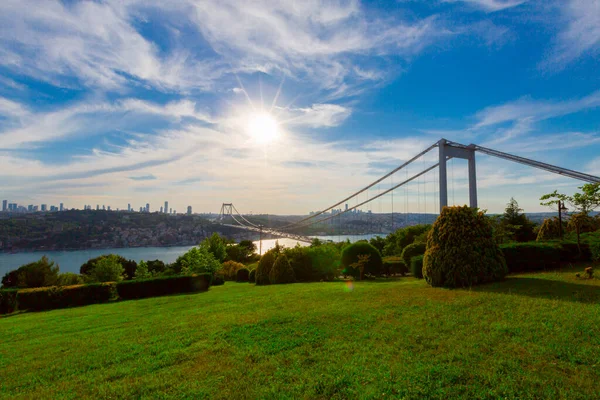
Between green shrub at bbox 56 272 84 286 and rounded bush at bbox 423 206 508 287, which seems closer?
rounded bush at bbox 423 206 508 287

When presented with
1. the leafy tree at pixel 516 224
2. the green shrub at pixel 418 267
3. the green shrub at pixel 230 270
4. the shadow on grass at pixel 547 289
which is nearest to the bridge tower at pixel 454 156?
the leafy tree at pixel 516 224

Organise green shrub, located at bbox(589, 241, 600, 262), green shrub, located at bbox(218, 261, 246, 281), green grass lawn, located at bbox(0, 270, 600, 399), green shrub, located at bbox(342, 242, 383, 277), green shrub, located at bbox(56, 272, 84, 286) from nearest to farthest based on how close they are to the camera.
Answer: green grass lawn, located at bbox(0, 270, 600, 399) < green shrub, located at bbox(589, 241, 600, 262) < green shrub, located at bbox(342, 242, 383, 277) < green shrub, located at bbox(56, 272, 84, 286) < green shrub, located at bbox(218, 261, 246, 281)

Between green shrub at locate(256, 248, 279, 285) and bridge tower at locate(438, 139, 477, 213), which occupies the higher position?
bridge tower at locate(438, 139, 477, 213)

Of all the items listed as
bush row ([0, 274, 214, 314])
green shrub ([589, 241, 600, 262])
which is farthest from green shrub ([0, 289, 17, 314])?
green shrub ([589, 241, 600, 262])

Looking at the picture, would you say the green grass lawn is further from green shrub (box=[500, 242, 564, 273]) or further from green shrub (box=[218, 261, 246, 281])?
green shrub (box=[218, 261, 246, 281])

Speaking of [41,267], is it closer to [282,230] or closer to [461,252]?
[461,252]

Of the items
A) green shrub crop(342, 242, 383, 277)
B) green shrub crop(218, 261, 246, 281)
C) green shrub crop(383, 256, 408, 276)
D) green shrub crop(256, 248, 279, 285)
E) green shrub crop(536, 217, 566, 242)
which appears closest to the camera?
green shrub crop(536, 217, 566, 242)

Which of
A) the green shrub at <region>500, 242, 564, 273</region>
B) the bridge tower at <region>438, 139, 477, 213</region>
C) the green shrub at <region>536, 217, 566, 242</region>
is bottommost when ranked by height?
the green shrub at <region>500, 242, 564, 273</region>
